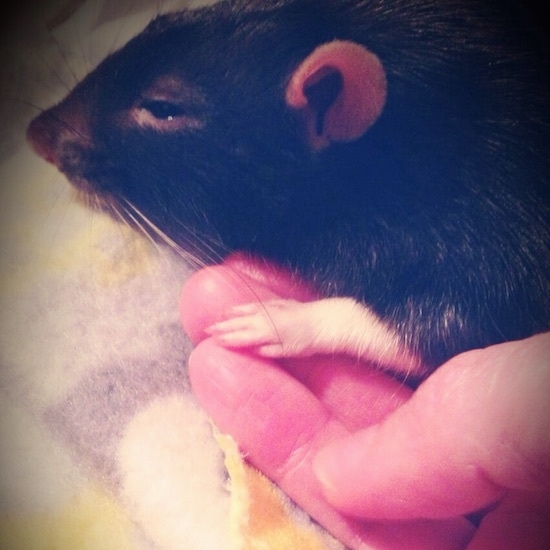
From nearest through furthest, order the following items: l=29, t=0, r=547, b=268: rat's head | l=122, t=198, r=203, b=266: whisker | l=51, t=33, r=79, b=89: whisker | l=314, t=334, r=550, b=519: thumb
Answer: l=314, t=334, r=550, b=519: thumb, l=29, t=0, r=547, b=268: rat's head, l=122, t=198, r=203, b=266: whisker, l=51, t=33, r=79, b=89: whisker

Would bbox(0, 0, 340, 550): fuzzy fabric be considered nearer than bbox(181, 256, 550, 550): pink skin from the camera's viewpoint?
No

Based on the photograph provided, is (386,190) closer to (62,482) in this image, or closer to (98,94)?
(98,94)

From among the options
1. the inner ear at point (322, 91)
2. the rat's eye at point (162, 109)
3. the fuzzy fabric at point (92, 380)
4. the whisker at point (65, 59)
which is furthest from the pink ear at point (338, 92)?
the whisker at point (65, 59)

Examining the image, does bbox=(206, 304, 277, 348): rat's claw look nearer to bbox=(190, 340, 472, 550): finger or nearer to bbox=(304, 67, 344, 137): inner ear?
bbox=(190, 340, 472, 550): finger

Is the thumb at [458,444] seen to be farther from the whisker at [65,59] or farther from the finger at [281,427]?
the whisker at [65,59]

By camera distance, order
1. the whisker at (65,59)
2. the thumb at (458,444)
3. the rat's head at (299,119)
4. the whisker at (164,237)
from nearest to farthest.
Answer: the thumb at (458,444) < the rat's head at (299,119) < the whisker at (164,237) < the whisker at (65,59)

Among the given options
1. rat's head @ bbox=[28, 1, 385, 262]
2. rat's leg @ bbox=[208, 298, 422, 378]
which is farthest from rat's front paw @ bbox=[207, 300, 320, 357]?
rat's head @ bbox=[28, 1, 385, 262]

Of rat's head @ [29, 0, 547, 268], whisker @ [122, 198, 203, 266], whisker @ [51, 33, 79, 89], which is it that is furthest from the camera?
whisker @ [51, 33, 79, 89]
